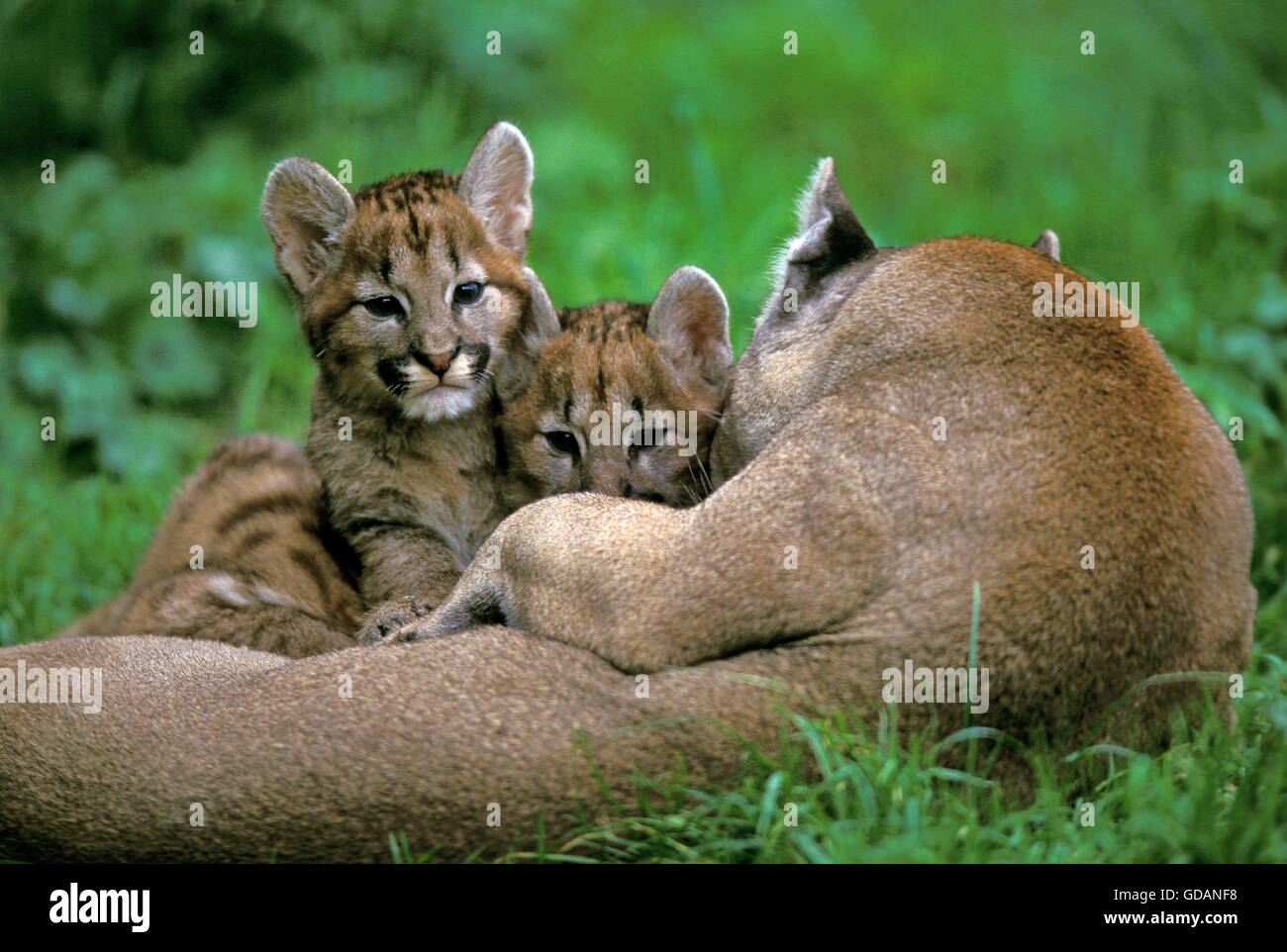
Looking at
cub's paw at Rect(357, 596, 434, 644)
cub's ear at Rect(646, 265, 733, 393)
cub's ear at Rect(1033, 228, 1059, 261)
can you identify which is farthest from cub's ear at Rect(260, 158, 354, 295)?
cub's ear at Rect(1033, 228, 1059, 261)

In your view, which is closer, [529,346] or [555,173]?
[529,346]

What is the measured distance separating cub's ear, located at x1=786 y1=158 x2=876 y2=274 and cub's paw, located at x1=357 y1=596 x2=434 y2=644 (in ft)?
7.15

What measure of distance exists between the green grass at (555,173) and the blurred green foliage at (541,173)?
0.07 feet

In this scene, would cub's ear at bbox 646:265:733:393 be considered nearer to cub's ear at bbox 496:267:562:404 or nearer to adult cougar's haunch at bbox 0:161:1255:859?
cub's ear at bbox 496:267:562:404

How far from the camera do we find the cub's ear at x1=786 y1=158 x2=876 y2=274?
630cm

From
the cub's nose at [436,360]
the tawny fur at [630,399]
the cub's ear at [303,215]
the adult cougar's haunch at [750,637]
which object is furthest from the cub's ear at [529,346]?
the adult cougar's haunch at [750,637]

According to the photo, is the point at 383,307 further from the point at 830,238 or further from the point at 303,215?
the point at 830,238

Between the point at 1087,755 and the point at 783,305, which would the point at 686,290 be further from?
the point at 1087,755

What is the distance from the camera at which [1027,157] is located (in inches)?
494

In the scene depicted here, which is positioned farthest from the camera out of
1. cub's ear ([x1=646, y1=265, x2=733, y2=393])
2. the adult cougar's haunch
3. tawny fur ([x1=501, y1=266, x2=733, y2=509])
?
cub's ear ([x1=646, y1=265, x2=733, y2=393])

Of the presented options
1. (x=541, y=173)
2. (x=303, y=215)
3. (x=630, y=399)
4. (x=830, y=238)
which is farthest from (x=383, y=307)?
(x=541, y=173)

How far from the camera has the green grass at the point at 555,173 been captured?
9516 millimetres

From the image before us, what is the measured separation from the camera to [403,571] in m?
6.64

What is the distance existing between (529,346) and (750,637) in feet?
8.26
